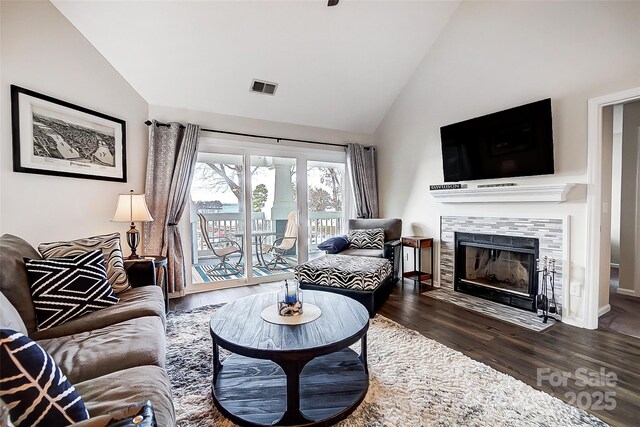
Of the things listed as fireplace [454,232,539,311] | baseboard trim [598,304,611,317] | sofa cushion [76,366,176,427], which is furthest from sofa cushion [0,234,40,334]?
baseboard trim [598,304,611,317]

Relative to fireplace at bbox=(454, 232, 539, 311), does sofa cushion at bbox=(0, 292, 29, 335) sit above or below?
above

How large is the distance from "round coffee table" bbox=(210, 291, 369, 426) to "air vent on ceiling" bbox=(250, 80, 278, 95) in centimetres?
280

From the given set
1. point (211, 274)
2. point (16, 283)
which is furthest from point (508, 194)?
point (16, 283)

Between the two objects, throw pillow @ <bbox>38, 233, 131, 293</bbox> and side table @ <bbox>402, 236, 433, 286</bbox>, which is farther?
side table @ <bbox>402, 236, 433, 286</bbox>

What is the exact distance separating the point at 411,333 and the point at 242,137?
319 centimetres

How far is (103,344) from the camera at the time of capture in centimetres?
150

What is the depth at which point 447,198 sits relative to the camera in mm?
3721

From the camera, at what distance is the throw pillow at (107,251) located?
209cm

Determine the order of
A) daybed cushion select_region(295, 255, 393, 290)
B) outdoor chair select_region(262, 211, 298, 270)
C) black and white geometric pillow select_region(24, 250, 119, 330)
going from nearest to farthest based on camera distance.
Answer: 1. black and white geometric pillow select_region(24, 250, 119, 330)
2. daybed cushion select_region(295, 255, 393, 290)
3. outdoor chair select_region(262, 211, 298, 270)

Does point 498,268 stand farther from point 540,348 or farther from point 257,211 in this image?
point 257,211

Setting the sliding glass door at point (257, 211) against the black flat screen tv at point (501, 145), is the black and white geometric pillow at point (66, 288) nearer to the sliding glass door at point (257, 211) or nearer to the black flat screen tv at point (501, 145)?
the sliding glass door at point (257, 211)

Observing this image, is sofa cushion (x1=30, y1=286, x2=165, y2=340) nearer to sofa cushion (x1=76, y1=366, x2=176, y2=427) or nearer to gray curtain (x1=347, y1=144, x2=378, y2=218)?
sofa cushion (x1=76, y1=366, x2=176, y2=427)

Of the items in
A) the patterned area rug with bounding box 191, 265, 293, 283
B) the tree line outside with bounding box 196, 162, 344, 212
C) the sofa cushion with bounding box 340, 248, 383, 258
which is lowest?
the patterned area rug with bounding box 191, 265, 293, 283

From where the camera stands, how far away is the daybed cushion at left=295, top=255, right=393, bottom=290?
9.65 ft
